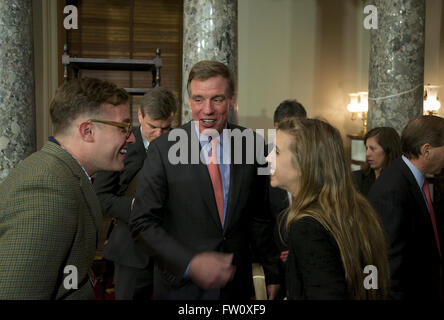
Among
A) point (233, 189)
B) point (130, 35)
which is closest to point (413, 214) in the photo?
point (233, 189)

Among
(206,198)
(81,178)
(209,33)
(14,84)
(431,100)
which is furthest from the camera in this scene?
(431,100)

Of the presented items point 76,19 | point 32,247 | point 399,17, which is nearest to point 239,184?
point 32,247

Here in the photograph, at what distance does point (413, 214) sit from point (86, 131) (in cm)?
163

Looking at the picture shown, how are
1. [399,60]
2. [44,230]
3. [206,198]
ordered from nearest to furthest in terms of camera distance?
[44,230], [206,198], [399,60]

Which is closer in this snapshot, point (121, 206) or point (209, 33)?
point (121, 206)

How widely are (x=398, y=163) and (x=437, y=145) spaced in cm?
23

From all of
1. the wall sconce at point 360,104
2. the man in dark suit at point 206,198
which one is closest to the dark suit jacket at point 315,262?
the man in dark suit at point 206,198

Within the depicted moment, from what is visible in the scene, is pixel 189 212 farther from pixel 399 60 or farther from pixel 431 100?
pixel 431 100

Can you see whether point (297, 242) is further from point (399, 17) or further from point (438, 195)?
point (438, 195)

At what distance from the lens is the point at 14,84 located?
13.7ft

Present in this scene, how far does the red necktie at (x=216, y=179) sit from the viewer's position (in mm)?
2168

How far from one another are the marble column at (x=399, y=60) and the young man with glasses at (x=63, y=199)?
358 centimetres

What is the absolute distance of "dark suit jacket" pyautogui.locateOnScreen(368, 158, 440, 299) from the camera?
2146 mm

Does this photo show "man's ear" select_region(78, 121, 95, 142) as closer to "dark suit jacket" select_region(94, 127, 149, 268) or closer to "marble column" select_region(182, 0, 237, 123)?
"dark suit jacket" select_region(94, 127, 149, 268)
